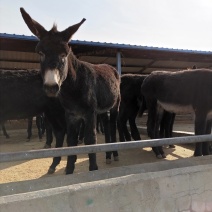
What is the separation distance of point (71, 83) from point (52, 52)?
693 millimetres

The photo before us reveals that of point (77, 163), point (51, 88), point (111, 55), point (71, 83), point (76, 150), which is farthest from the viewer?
point (111, 55)

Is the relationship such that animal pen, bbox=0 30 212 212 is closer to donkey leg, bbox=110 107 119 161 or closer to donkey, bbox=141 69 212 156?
donkey, bbox=141 69 212 156

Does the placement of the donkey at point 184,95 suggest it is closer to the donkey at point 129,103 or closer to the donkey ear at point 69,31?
the donkey at point 129,103

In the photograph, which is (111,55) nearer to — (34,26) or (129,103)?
(129,103)

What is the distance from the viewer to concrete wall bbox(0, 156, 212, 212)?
210 cm

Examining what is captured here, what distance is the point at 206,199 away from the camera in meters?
2.78

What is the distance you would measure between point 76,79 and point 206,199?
2236 mm

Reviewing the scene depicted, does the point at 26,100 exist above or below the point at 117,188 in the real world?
above

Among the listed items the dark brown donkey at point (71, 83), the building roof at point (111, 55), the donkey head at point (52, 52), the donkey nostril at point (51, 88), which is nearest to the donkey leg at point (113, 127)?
the dark brown donkey at point (71, 83)

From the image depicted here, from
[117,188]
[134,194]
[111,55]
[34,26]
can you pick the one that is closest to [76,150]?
[117,188]

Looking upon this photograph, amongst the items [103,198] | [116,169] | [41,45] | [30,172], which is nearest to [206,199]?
[116,169]

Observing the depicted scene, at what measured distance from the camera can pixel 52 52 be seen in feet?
10.1

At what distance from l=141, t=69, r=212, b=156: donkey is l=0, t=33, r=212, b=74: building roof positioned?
23.2 feet

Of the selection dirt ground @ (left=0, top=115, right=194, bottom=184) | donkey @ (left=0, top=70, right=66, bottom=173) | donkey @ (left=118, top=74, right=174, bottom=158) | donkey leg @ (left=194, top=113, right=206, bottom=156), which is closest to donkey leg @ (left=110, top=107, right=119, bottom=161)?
dirt ground @ (left=0, top=115, right=194, bottom=184)
